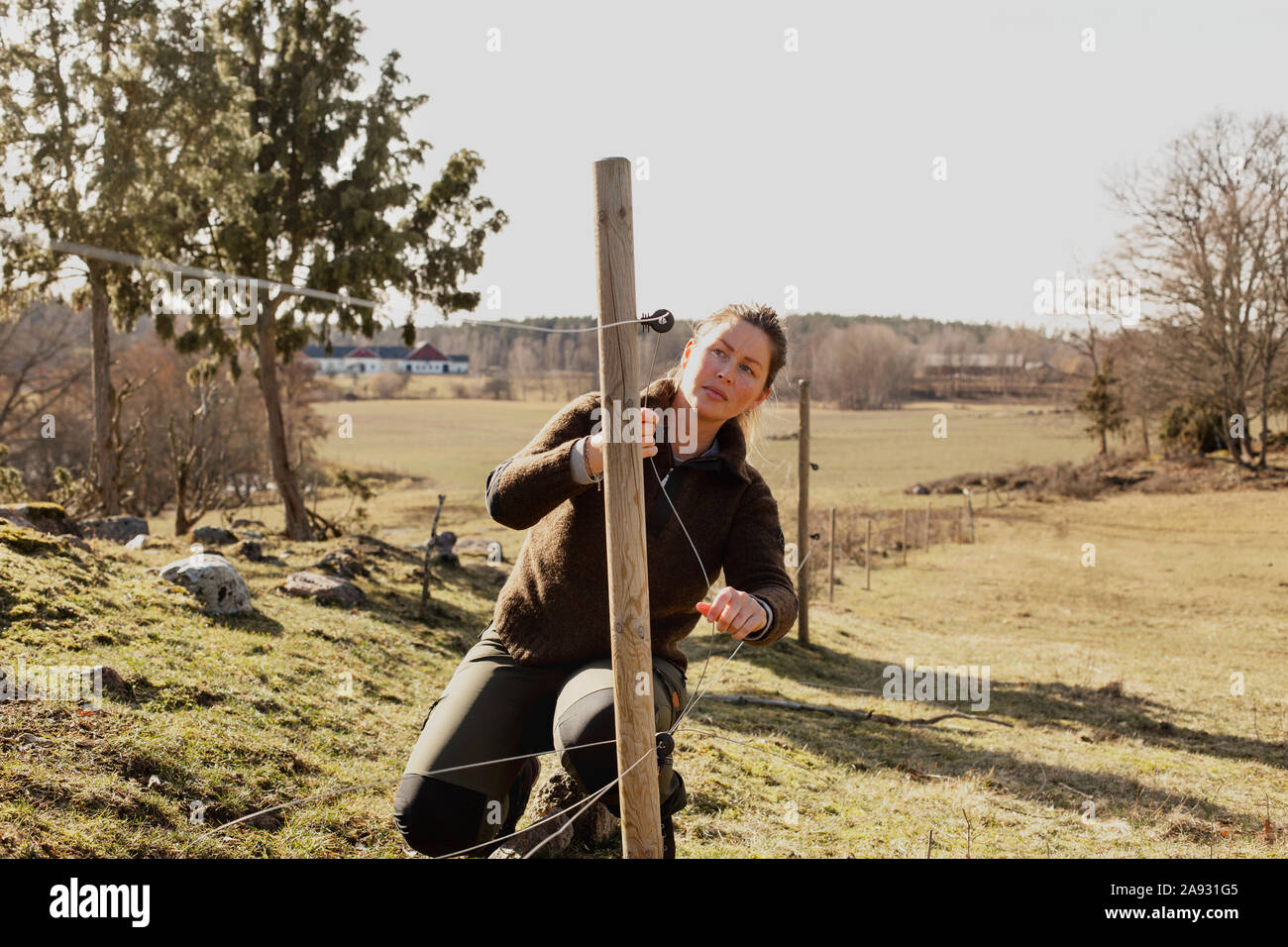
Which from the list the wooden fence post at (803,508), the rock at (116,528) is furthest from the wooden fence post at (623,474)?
the rock at (116,528)

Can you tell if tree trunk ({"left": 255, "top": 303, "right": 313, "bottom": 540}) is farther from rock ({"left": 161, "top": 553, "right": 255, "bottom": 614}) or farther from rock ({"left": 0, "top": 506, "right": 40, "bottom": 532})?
rock ({"left": 161, "top": 553, "right": 255, "bottom": 614})

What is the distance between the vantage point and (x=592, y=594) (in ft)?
9.04

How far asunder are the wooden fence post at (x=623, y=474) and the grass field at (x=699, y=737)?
176cm

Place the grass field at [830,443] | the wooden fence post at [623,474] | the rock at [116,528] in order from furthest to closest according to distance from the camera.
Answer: the grass field at [830,443] < the rock at [116,528] < the wooden fence post at [623,474]

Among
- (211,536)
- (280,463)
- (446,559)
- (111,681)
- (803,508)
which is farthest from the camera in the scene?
(280,463)

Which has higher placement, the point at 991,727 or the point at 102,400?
the point at 102,400

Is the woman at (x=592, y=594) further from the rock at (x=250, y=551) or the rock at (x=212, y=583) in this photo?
the rock at (x=250, y=551)

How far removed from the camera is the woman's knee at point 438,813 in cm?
266

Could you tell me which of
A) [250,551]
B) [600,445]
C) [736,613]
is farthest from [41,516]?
[736,613]

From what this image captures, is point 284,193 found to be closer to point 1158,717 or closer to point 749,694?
point 749,694

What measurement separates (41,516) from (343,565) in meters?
3.12

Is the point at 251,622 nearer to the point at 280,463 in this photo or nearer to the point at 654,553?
the point at 654,553

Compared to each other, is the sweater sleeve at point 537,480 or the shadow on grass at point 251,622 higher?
the sweater sleeve at point 537,480

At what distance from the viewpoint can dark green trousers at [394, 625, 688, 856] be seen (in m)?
2.61
